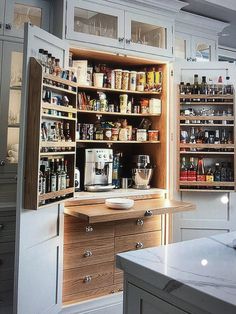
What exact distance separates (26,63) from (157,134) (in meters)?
1.44

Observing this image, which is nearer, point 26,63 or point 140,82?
point 26,63

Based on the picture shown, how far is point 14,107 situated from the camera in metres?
2.56

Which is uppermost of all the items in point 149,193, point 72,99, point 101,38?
point 101,38

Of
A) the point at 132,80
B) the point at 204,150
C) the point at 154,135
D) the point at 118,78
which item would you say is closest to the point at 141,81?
the point at 132,80

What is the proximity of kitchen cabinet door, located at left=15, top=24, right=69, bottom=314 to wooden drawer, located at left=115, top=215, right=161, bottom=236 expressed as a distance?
51cm

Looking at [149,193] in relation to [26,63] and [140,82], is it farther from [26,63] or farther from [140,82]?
[26,63]

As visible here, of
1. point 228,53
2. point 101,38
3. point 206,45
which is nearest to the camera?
point 101,38

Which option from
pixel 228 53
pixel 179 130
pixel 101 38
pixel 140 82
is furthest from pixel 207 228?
pixel 228 53

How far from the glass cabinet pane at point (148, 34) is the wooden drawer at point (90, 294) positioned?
2.11 m

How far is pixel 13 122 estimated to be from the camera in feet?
8.41

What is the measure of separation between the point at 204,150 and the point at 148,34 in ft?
3.84

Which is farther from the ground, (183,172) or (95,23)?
(95,23)

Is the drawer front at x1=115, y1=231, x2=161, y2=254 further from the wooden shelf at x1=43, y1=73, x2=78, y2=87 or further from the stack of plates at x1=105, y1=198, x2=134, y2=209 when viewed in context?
the wooden shelf at x1=43, y1=73, x2=78, y2=87

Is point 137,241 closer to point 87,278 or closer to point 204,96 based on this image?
point 87,278
